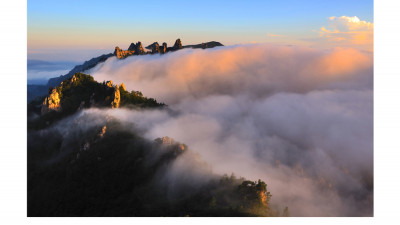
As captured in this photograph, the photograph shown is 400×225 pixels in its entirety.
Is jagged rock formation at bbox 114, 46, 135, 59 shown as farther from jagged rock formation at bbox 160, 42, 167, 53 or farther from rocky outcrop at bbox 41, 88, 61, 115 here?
rocky outcrop at bbox 41, 88, 61, 115

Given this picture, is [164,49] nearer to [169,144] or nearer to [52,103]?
[52,103]

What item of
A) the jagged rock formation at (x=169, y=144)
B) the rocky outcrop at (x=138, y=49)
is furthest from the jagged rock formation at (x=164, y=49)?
the jagged rock formation at (x=169, y=144)

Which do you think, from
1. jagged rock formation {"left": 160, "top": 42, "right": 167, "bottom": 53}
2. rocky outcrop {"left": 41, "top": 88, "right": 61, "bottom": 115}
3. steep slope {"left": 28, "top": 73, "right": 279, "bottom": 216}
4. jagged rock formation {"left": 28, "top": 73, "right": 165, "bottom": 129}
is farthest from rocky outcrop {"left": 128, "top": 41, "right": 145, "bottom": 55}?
rocky outcrop {"left": 41, "top": 88, "right": 61, "bottom": 115}

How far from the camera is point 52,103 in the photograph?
61094 millimetres

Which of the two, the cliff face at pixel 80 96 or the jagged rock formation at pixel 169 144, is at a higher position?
the cliff face at pixel 80 96

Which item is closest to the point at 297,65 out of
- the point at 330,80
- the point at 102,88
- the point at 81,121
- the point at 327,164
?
the point at 330,80

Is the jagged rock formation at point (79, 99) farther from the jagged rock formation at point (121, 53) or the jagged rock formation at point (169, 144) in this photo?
the jagged rock formation at point (121, 53)

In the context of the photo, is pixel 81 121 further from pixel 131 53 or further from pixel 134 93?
pixel 131 53

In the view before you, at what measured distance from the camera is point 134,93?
249ft

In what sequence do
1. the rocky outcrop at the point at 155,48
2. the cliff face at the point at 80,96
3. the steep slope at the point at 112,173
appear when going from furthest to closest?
the rocky outcrop at the point at 155,48, the cliff face at the point at 80,96, the steep slope at the point at 112,173

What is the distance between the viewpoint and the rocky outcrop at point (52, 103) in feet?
198

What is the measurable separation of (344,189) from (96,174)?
84.3 meters

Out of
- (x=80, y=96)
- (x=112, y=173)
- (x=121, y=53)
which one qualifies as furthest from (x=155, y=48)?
(x=112, y=173)
